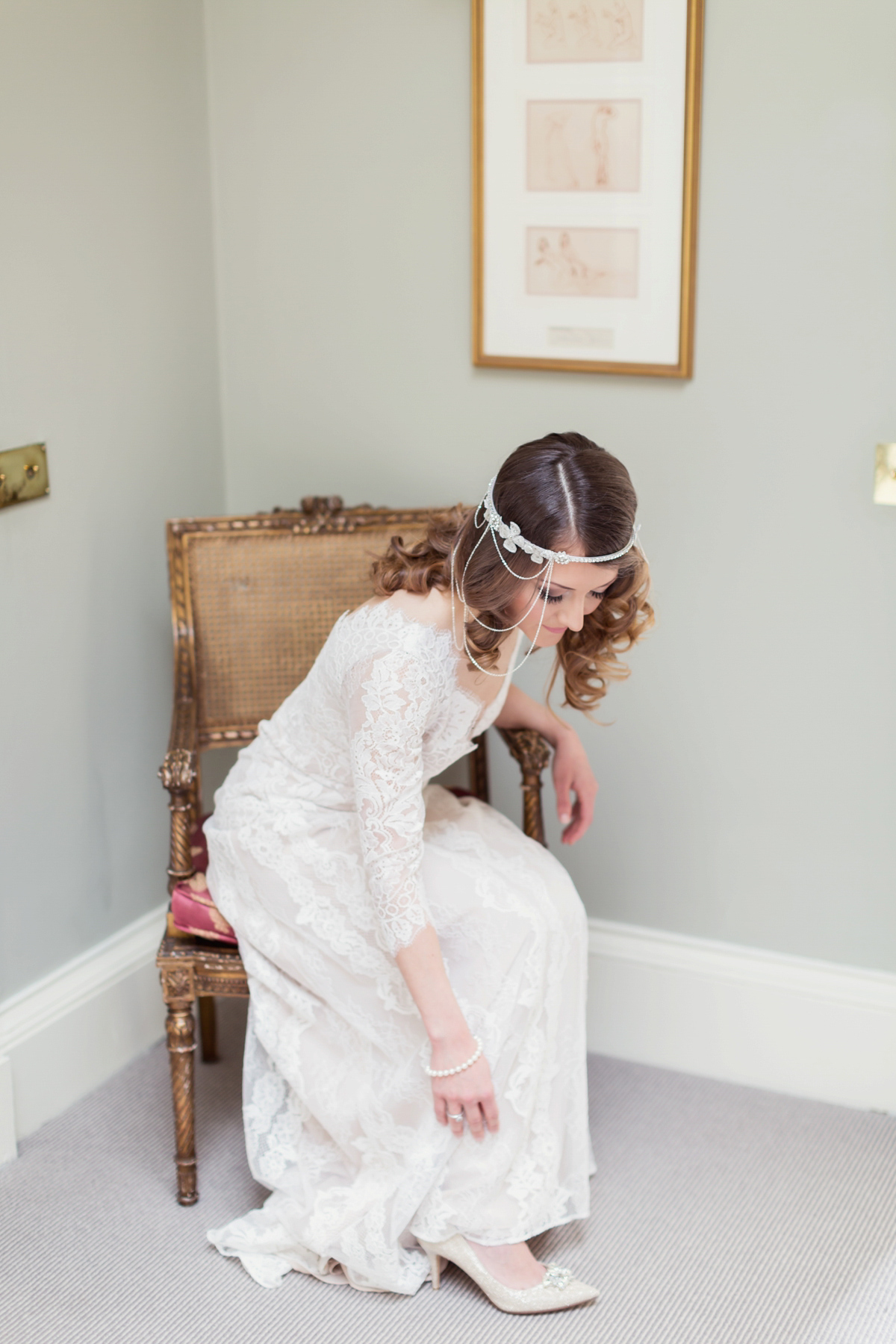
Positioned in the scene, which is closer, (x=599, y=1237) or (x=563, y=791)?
(x=599, y=1237)

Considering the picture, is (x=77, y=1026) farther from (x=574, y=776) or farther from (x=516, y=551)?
(x=516, y=551)

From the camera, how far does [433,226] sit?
2.55 meters

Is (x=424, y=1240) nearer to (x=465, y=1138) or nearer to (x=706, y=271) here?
(x=465, y=1138)

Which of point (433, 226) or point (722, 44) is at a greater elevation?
point (722, 44)

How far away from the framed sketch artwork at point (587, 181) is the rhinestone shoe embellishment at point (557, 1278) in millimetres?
1466

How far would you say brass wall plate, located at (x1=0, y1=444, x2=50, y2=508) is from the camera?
227cm

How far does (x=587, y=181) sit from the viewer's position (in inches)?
94.1

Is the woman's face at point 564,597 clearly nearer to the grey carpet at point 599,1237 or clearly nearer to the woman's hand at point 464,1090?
the woman's hand at point 464,1090

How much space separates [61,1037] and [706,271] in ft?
5.78

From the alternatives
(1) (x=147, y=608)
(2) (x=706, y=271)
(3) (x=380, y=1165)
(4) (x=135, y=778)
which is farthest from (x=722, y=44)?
(3) (x=380, y=1165)

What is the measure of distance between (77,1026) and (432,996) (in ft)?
3.03

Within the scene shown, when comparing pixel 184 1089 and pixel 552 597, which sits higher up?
pixel 552 597

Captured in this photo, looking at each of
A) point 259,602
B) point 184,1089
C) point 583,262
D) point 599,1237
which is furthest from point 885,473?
point 184,1089

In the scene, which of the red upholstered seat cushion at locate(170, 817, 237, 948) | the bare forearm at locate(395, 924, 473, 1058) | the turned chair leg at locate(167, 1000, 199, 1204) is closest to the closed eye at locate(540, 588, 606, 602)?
the bare forearm at locate(395, 924, 473, 1058)
